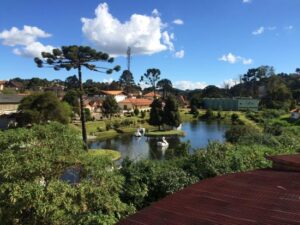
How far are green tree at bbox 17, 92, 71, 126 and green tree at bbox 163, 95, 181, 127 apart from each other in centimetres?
1835

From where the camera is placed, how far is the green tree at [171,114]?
5819 centimetres

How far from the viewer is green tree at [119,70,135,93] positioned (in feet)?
472

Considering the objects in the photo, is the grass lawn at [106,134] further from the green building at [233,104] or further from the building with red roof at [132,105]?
the green building at [233,104]

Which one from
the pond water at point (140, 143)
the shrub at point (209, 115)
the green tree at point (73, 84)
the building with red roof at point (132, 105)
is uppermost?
the green tree at point (73, 84)

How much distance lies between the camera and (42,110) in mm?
43906

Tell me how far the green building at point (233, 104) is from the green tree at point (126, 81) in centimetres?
4117

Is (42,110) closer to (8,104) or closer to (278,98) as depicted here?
(8,104)

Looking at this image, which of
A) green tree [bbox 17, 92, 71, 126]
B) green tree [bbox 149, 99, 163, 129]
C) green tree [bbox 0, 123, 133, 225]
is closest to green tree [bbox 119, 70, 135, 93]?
green tree [bbox 149, 99, 163, 129]

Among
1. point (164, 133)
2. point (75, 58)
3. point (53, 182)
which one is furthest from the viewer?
point (164, 133)

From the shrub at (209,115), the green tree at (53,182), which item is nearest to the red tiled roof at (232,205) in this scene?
the green tree at (53,182)

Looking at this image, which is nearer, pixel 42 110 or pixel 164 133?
pixel 42 110

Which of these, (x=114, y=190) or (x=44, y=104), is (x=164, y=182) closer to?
(x=114, y=190)

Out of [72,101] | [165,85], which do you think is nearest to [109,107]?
Result: [72,101]

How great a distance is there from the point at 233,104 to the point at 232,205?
103 meters
